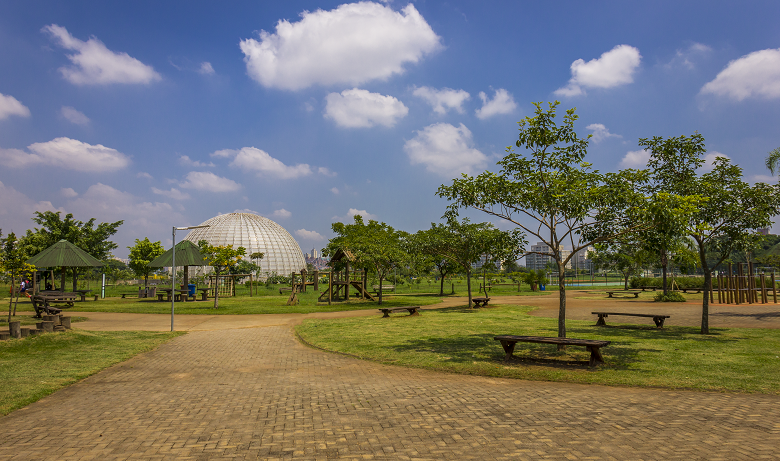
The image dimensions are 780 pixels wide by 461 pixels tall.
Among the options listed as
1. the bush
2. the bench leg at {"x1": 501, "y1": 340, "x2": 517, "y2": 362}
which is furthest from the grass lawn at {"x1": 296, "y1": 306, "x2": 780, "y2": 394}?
the bush

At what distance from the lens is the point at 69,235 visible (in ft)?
127

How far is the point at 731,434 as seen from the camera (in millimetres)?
4992

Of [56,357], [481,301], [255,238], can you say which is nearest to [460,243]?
[481,301]

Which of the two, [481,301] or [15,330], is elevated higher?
[15,330]

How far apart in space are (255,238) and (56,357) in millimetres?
78896

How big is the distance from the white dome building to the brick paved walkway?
76141mm

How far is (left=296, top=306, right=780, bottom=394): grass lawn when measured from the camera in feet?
25.5

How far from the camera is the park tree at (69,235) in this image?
36.9 meters

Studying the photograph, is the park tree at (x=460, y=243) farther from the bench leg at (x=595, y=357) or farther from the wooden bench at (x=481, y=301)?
the bench leg at (x=595, y=357)

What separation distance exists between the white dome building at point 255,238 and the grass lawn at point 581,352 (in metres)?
70.5

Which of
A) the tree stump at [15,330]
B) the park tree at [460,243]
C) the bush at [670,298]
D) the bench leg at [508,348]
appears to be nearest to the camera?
the bench leg at [508,348]

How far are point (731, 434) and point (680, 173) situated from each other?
10.3 metres

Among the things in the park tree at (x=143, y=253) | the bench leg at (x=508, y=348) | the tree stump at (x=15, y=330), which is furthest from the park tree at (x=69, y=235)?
the bench leg at (x=508, y=348)

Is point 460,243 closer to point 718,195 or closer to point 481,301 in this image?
point 481,301
